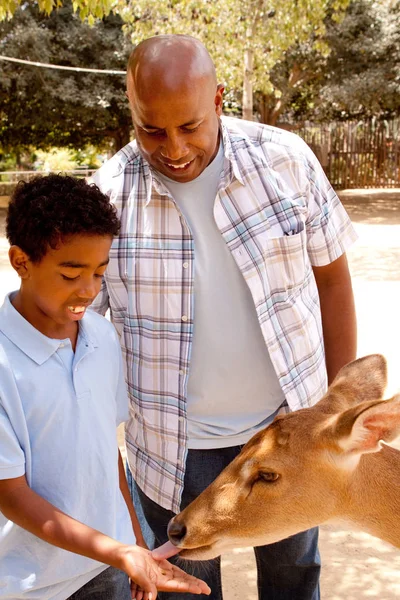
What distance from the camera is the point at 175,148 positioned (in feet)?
9.23

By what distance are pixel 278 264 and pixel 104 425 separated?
0.94 meters

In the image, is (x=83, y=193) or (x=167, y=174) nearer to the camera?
(x=83, y=193)

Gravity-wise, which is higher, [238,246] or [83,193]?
[83,193]

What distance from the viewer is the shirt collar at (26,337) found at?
228 centimetres

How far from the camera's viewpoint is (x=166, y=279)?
2.90 metres

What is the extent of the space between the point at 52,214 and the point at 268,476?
1.20m

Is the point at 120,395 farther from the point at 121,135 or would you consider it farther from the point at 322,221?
the point at 121,135

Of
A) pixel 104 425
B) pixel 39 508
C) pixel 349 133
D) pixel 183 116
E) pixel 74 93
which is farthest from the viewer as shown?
pixel 349 133

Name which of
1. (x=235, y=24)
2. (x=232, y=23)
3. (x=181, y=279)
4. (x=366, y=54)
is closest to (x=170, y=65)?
(x=181, y=279)

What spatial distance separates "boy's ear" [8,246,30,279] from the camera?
7.86 ft

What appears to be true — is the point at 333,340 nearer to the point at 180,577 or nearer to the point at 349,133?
the point at 180,577

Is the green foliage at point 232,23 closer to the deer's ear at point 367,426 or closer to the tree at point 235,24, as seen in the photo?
the tree at point 235,24

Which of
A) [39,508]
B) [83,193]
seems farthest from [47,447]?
[83,193]

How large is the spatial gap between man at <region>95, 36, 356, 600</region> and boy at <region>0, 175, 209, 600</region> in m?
0.41
